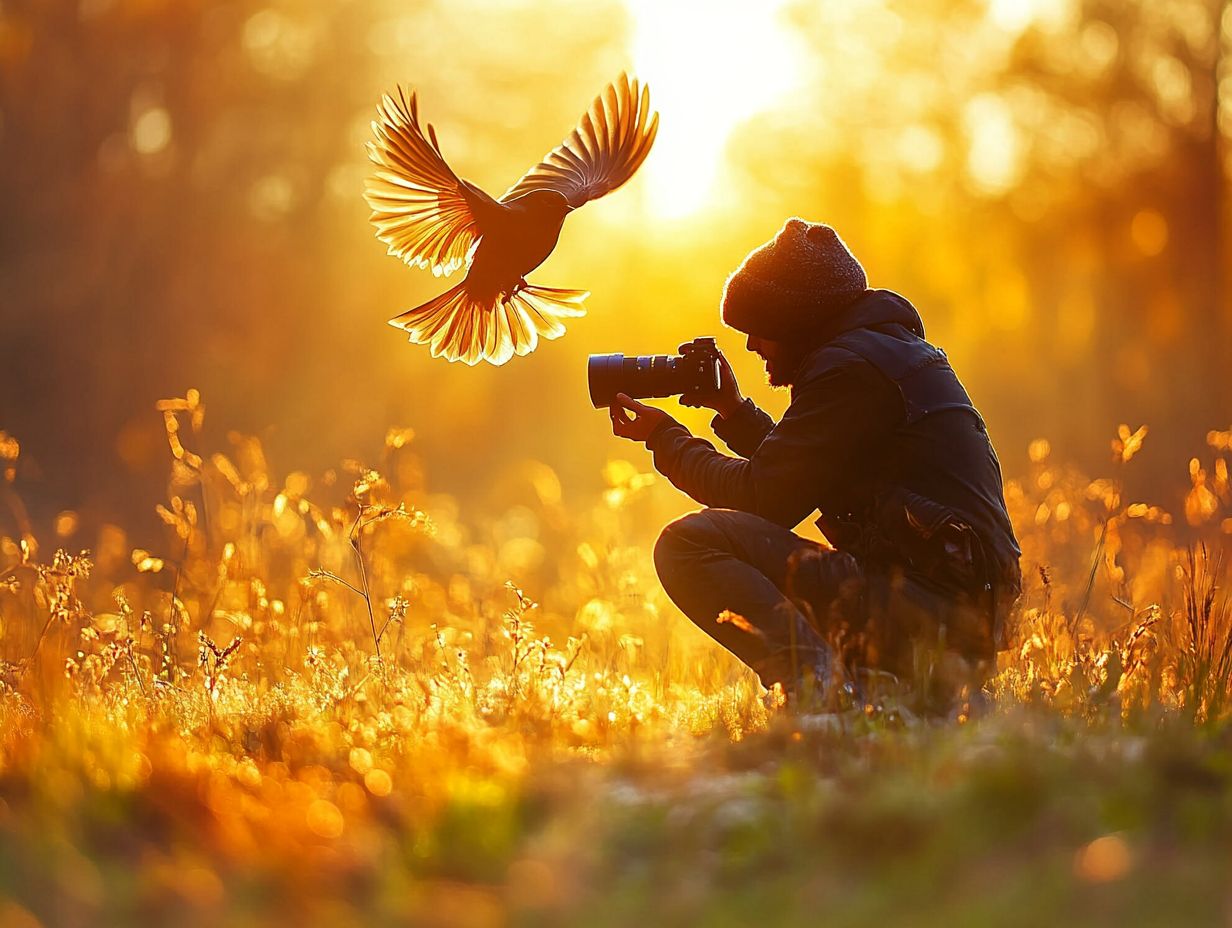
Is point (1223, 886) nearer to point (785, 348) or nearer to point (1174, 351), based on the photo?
point (785, 348)

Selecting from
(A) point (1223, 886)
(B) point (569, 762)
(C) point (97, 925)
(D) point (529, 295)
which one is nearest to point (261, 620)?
(D) point (529, 295)

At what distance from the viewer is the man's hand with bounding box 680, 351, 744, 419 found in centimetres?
417

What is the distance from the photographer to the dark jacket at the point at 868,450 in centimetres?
366

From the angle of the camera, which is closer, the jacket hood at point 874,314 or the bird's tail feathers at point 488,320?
the jacket hood at point 874,314

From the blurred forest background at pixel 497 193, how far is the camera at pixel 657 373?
30.6 feet

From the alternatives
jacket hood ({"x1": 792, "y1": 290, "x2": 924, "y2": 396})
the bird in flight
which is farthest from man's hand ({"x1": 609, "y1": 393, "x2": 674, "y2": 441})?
the bird in flight

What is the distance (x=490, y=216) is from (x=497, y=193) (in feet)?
41.2

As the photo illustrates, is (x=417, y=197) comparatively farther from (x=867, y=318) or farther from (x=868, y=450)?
(x=868, y=450)

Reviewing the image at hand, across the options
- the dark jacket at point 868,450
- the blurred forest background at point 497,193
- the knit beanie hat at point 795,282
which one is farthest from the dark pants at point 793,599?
the blurred forest background at point 497,193

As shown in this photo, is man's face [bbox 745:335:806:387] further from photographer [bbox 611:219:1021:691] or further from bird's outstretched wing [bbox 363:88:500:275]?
bird's outstretched wing [bbox 363:88:500:275]

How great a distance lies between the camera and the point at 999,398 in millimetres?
17109

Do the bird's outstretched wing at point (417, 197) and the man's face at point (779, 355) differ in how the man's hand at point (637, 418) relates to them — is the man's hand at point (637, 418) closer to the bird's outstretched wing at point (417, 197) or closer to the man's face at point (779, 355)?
the man's face at point (779, 355)

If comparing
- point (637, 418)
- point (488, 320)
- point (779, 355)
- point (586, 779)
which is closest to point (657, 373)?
point (637, 418)

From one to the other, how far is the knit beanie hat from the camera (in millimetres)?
203
